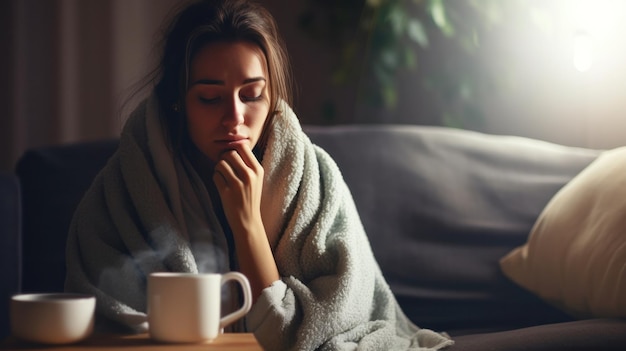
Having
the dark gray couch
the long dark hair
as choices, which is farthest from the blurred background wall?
the long dark hair

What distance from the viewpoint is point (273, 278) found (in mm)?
1042

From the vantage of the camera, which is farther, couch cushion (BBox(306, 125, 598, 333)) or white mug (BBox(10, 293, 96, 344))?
couch cushion (BBox(306, 125, 598, 333))

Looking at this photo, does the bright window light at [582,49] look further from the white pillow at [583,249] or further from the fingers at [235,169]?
the fingers at [235,169]

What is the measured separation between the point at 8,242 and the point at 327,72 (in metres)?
1.32

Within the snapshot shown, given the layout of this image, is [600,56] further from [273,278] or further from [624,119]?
[273,278]

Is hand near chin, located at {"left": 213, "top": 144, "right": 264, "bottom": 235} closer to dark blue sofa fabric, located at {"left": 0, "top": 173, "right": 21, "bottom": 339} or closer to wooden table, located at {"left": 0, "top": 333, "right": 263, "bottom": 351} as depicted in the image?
wooden table, located at {"left": 0, "top": 333, "right": 263, "bottom": 351}

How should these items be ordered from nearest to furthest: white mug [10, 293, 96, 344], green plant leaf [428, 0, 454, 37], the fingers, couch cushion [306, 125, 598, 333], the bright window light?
1. white mug [10, 293, 96, 344]
2. the fingers
3. couch cushion [306, 125, 598, 333]
4. the bright window light
5. green plant leaf [428, 0, 454, 37]

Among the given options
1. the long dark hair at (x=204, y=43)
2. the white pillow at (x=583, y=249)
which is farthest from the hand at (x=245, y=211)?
the white pillow at (x=583, y=249)

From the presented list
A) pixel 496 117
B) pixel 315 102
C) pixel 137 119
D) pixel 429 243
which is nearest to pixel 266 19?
pixel 137 119

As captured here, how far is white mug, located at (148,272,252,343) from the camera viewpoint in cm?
80

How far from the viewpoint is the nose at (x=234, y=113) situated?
102 centimetres

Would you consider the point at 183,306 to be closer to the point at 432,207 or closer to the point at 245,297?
the point at 245,297

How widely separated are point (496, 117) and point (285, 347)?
162cm

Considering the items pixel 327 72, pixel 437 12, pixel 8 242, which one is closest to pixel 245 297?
pixel 8 242
